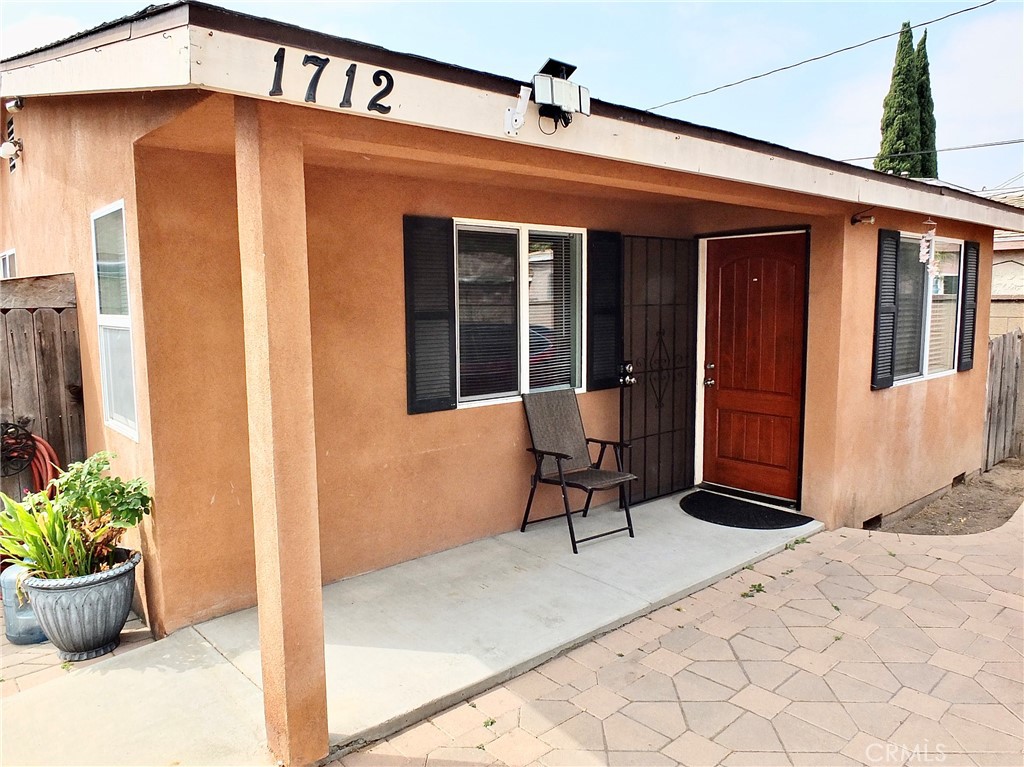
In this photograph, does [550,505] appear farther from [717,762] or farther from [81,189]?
[81,189]

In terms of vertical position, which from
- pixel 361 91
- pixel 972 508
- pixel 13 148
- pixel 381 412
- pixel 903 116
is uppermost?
pixel 903 116

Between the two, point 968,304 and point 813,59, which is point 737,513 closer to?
point 968,304

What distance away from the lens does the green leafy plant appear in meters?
3.22

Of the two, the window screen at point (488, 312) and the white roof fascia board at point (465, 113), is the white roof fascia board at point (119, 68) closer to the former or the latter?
the white roof fascia board at point (465, 113)

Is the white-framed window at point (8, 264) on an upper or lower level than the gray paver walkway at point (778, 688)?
upper

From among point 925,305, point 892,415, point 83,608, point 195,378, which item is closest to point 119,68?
point 195,378

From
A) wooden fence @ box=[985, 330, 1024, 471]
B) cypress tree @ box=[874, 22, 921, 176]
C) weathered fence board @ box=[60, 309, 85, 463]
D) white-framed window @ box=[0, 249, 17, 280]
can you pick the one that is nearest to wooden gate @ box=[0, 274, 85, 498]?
weathered fence board @ box=[60, 309, 85, 463]

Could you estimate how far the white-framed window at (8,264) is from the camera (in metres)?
6.32

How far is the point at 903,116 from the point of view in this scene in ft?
49.0

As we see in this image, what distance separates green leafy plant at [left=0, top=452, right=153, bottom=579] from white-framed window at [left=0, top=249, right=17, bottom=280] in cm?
404

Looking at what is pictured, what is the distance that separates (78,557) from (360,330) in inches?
73.3

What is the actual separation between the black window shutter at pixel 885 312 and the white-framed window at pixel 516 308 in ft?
8.14

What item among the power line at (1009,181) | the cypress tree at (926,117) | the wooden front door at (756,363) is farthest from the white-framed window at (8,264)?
the power line at (1009,181)

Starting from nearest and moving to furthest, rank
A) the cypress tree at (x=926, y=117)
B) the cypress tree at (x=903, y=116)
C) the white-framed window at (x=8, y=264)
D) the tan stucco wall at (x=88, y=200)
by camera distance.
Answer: the tan stucco wall at (x=88, y=200) → the white-framed window at (x=8, y=264) → the cypress tree at (x=903, y=116) → the cypress tree at (x=926, y=117)
